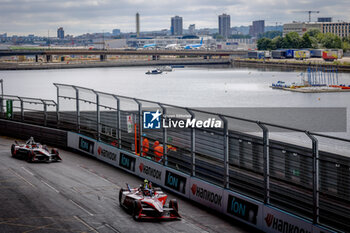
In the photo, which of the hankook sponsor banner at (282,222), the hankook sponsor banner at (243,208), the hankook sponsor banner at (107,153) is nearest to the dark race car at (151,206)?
the hankook sponsor banner at (243,208)

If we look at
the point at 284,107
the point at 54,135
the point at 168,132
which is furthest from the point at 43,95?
the point at 168,132

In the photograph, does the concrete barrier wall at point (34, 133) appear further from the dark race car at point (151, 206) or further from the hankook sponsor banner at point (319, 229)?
the hankook sponsor banner at point (319, 229)

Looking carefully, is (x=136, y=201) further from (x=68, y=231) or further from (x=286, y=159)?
(x=286, y=159)

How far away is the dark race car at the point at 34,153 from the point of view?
30.3 meters

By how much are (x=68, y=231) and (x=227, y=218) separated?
6043 mm

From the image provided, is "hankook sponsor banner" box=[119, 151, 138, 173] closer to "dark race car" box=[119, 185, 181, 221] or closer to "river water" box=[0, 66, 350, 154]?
"dark race car" box=[119, 185, 181, 221]

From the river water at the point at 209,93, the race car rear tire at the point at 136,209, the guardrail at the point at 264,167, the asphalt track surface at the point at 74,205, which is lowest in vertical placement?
the river water at the point at 209,93

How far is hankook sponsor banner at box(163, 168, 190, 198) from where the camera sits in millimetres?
23633

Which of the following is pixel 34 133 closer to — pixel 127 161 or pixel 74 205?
pixel 127 161

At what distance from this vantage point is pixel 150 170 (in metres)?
26.7

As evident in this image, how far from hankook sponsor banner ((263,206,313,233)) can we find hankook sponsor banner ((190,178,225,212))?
2.71 meters

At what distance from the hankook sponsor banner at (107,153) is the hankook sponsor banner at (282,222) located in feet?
43.4

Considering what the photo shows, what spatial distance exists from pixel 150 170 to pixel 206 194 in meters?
5.16

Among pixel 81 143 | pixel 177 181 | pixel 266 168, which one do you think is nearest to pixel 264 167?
pixel 266 168
